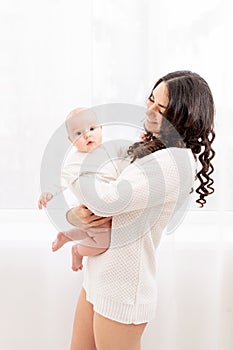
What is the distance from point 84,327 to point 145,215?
0.45 meters

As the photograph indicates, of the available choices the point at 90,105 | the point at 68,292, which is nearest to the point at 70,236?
the point at 68,292

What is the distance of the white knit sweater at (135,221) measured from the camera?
3.91 feet

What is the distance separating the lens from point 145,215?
1.25 meters

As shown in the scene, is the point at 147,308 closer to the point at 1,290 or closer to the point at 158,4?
the point at 1,290

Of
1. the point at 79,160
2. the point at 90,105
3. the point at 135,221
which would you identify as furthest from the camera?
the point at 90,105

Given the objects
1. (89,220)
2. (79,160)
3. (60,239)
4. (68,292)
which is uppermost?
(79,160)

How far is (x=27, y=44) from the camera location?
1.68 meters

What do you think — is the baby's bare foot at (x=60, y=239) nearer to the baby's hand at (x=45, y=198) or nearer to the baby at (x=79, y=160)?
the baby at (x=79, y=160)

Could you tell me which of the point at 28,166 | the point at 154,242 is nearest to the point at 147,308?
the point at 154,242

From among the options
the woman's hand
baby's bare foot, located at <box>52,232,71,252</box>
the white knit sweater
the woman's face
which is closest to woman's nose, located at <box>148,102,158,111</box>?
the woman's face

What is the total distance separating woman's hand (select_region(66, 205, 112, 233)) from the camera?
128cm

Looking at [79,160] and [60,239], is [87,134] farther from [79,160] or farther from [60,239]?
[60,239]

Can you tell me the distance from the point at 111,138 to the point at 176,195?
0.51 metres

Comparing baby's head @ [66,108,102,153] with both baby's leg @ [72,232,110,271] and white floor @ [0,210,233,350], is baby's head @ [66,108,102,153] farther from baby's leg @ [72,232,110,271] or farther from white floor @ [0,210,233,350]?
white floor @ [0,210,233,350]
